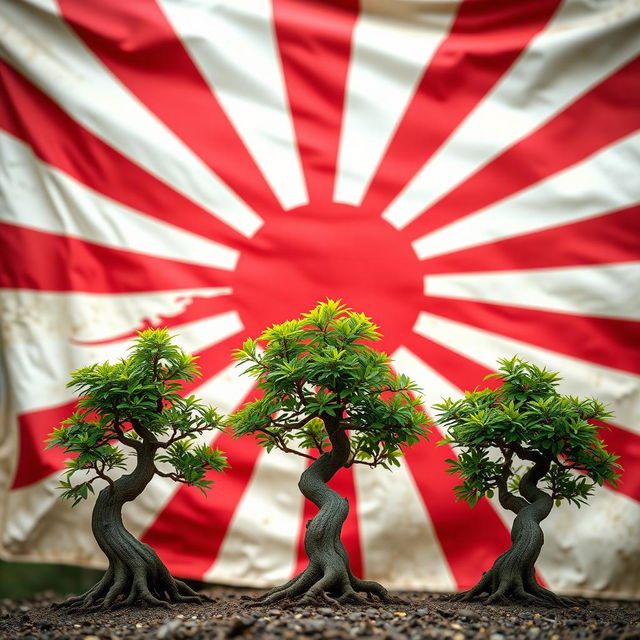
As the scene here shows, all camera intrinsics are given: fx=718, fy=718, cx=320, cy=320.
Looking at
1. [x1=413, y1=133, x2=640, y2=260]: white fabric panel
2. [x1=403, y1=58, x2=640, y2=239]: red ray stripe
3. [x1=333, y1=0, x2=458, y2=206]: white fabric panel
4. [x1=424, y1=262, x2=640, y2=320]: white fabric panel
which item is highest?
[x1=333, y1=0, x2=458, y2=206]: white fabric panel

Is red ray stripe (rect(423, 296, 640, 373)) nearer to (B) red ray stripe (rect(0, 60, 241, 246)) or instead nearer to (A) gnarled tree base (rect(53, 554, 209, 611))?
(B) red ray stripe (rect(0, 60, 241, 246))

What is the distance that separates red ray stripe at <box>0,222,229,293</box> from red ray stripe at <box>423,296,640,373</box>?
811mm

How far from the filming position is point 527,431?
1668mm

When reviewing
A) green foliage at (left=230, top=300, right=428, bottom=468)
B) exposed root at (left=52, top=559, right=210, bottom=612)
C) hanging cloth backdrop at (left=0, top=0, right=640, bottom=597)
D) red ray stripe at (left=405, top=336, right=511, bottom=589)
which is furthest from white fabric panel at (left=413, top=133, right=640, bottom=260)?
exposed root at (left=52, top=559, right=210, bottom=612)

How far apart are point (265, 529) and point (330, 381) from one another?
3.08 feet

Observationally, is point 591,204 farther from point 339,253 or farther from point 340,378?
point 340,378

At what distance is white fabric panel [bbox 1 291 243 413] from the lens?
240 cm

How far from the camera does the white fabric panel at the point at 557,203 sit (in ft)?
7.87

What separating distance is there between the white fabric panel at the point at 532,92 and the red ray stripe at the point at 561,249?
0.72ft

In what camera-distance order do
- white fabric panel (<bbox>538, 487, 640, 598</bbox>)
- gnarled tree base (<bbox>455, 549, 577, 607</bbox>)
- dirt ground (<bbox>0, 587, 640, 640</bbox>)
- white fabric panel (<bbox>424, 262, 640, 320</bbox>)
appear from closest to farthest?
1. dirt ground (<bbox>0, 587, 640, 640</bbox>)
2. gnarled tree base (<bbox>455, 549, 577, 607</bbox>)
3. white fabric panel (<bbox>538, 487, 640, 598</bbox>)
4. white fabric panel (<bbox>424, 262, 640, 320</bbox>)

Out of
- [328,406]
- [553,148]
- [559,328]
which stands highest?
[553,148]

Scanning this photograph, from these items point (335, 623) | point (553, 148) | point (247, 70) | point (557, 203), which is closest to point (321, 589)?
point (335, 623)

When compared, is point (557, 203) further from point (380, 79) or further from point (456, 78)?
point (380, 79)

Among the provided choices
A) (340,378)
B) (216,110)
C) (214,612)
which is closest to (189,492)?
(214,612)
